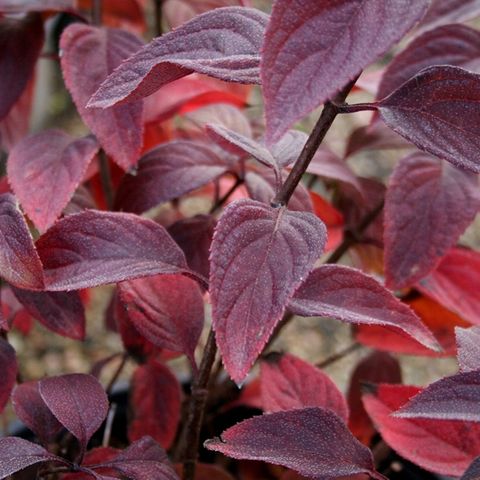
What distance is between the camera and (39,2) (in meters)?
0.67

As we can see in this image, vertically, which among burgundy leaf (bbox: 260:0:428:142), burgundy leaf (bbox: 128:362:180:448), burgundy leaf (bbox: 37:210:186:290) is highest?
burgundy leaf (bbox: 260:0:428:142)

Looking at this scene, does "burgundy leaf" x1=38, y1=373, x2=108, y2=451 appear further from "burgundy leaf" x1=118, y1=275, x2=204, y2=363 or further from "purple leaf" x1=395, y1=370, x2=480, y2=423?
"purple leaf" x1=395, y1=370, x2=480, y2=423

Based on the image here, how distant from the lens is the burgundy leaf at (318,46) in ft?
1.16

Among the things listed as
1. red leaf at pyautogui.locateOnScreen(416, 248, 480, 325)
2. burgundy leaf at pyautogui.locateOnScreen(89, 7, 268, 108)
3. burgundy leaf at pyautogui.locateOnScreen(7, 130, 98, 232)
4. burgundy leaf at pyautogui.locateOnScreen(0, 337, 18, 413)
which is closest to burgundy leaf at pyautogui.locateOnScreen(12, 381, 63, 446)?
burgundy leaf at pyautogui.locateOnScreen(0, 337, 18, 413)

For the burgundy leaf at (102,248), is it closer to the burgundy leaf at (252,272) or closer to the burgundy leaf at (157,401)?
the burgundy leaf at (252,272)

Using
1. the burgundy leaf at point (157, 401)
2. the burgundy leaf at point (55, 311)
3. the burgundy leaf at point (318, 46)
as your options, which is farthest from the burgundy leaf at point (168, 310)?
the burgundy leaf at point (318, 46)

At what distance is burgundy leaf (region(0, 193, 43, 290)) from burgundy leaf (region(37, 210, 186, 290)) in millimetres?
20

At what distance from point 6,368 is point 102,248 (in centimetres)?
11

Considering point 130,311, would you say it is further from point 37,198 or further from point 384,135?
point 384,135

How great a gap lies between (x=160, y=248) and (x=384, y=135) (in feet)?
1.02

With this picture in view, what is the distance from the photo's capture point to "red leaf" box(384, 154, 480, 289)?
24.7 inches

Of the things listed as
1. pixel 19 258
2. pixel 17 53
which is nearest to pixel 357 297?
pixel 19 258

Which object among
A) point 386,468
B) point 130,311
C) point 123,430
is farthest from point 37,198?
point 386,468

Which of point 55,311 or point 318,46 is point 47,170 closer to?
point 55,311
